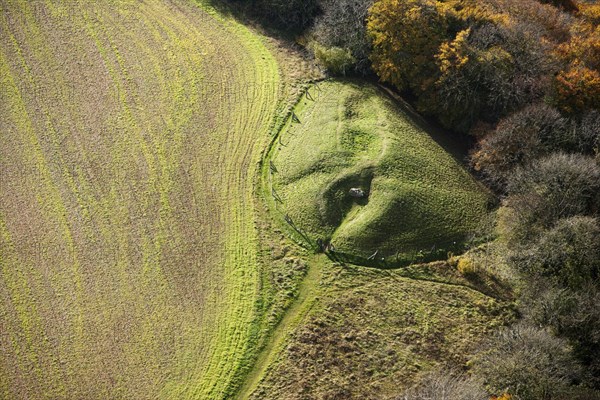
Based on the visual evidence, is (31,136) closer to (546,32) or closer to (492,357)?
(492,357)

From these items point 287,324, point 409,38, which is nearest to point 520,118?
point 409,38

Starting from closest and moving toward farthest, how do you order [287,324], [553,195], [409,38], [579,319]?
1. [579,319]
2. [287,324]
3. [553,195]
4. [409,38]

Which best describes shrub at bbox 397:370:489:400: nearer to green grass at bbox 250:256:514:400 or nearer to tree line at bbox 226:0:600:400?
tree line at bbox 226:0:600:400

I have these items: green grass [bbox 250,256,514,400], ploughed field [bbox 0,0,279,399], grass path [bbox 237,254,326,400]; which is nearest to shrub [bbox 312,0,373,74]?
ploughed field [bbox 0,0,279,399]

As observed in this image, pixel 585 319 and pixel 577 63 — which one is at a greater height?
pixel 577 63

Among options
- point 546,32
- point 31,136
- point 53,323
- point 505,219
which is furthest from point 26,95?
point 546,32

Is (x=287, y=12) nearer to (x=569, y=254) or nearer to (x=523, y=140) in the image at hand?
(x=523, y=140)

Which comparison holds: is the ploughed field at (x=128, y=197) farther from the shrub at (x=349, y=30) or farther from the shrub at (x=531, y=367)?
the shrub at (x=531, y=367)
